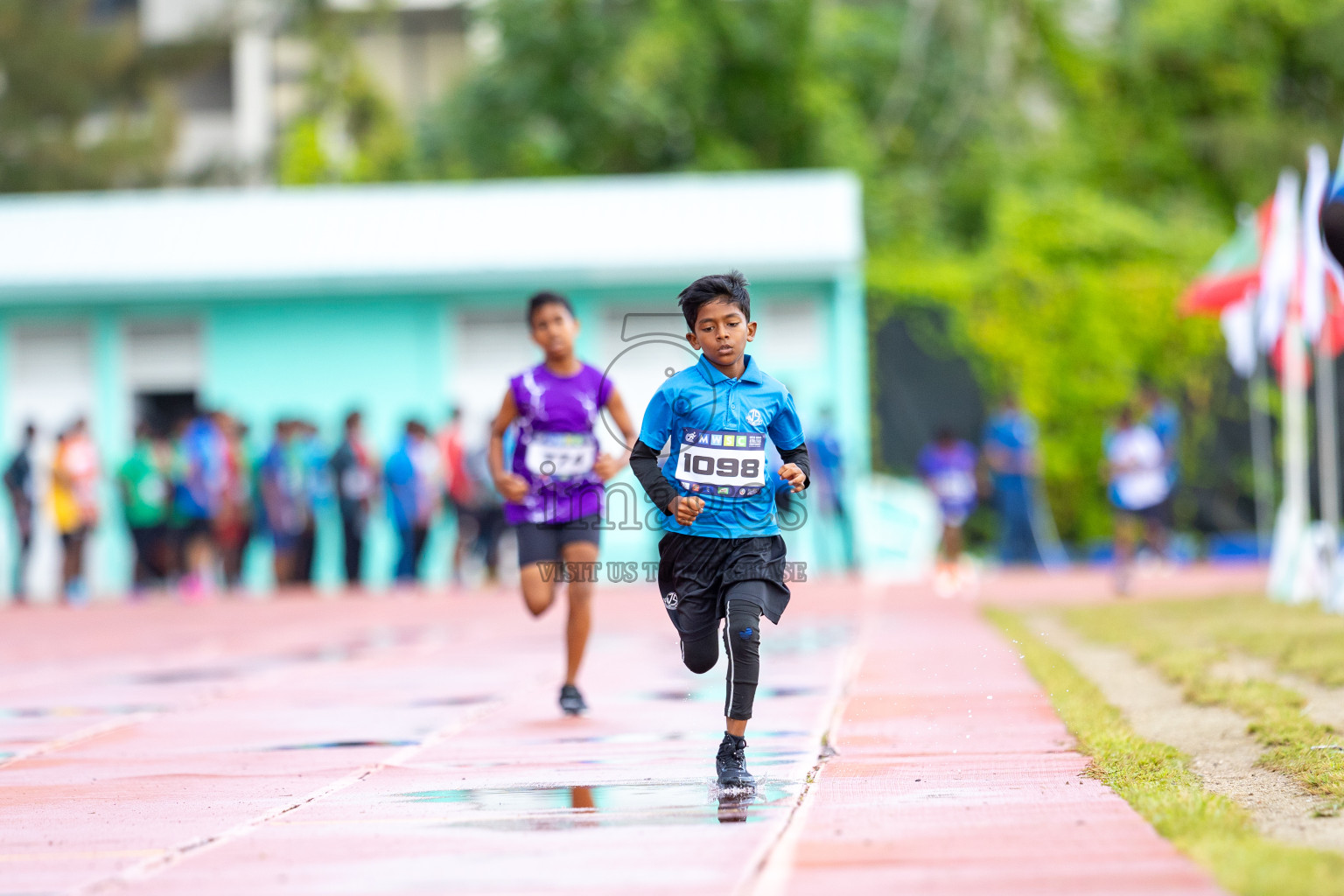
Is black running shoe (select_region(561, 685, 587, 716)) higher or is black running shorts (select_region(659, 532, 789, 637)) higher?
black running shorts (select_region(659, 532, 789, 637))

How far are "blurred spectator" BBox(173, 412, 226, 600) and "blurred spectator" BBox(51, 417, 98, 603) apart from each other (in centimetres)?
93

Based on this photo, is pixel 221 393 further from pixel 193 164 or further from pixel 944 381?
pixel 193 164

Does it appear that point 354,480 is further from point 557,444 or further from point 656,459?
point 656,459

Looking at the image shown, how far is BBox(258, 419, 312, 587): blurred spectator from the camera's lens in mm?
21750

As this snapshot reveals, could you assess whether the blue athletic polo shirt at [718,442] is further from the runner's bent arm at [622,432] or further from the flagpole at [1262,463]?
the flagpole at [1262,463]

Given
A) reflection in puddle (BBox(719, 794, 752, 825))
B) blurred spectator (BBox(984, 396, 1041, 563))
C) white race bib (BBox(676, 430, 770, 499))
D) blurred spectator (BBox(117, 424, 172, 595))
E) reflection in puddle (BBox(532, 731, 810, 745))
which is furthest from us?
blurred spectator (BBox(984, 396, 1041, 563))

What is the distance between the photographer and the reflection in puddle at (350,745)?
26.6ft

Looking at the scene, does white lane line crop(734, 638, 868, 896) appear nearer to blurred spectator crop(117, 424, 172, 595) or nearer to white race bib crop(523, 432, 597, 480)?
white race bib crop(523, 432, 597, 480)

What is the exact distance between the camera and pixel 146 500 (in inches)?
848

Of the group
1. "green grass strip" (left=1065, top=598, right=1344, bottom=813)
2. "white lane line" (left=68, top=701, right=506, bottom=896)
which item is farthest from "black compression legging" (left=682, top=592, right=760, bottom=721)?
"green grass strip" (left=1065, top=598, right=1344, bottom=813)

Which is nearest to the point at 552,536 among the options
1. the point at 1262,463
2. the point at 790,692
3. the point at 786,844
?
the point at 790,692

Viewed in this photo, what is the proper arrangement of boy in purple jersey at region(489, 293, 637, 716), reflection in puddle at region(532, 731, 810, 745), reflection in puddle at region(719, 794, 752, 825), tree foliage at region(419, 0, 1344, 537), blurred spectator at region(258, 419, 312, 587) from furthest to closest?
1. tree foliage at region(419, 0, 1344, 537)
2. blurred spectator at region(258, 419, 312, 587)
3. boy in purple jersey at region(489, 293, 637, 716)
4. reflection in puddle at region(532, 731, 810, 745)
5. reflection in puddle at region(719, 794, 752, 825)

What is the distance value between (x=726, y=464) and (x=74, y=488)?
16.0 meters

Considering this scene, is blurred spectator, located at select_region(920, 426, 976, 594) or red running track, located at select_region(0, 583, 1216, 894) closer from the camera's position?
red running track, located at select_region(0, 583, 1216, 894)
